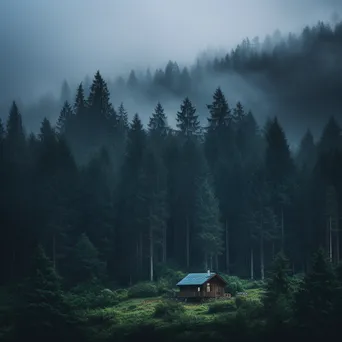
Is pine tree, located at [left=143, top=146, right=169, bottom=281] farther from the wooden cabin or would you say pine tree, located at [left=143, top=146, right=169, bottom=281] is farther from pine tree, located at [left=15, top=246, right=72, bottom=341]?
pine tree, located at [left=15, top=246, right=72, bottom=341]

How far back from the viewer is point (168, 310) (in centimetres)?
6956

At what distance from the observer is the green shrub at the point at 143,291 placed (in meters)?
79.4

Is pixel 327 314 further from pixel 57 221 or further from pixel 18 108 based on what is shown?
pixel 18 108

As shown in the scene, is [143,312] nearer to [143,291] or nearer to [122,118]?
[143,291]

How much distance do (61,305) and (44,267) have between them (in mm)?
4467

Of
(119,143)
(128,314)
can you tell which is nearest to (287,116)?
(119,143)

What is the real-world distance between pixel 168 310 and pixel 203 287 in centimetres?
902

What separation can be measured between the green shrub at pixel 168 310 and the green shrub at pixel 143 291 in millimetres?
8670

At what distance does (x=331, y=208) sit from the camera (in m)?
86.8

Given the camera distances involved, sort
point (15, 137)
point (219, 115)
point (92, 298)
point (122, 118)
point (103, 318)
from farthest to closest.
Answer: point (122, 118) → point (219, 115) → point (15, 137) → point (92, 298) → point (103, 318)

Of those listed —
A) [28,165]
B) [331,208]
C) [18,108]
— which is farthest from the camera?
[18,108]

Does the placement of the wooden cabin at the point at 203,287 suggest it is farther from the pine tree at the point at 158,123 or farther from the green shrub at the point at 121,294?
the pine tree at the point at 158,123

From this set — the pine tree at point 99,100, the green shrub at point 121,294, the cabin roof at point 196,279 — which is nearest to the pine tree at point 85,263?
the green shrub at point 121,294

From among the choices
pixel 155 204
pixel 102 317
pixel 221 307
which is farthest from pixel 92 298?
pixel 155 204
